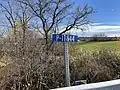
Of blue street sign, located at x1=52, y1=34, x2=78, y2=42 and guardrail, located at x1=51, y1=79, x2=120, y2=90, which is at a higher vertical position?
blue street sign, located at x1=52, y1=34, x2=78, y2=42

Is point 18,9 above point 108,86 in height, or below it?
above

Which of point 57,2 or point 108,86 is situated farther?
point 57,2

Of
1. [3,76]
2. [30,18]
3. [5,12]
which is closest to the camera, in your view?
[3,76]

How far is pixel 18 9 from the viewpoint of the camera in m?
11.5

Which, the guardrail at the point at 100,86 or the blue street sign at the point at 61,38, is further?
the blue street sign at the point at 61,38

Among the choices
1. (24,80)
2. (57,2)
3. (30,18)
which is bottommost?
(24,80)

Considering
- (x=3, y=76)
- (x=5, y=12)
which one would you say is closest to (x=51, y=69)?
(x=3, y=76)

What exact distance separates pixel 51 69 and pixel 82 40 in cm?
471

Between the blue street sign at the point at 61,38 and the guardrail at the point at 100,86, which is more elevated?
the blue street sign at the point at 61,38

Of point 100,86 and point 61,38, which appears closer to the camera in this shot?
point 100,86

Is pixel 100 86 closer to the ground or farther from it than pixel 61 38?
closer to the ground

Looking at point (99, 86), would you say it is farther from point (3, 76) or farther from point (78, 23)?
point (78, 23)

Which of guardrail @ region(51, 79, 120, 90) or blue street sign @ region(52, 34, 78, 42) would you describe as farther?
blue street sign @ region(52, 34, 78, 42)

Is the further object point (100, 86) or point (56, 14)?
point (56, 14)
